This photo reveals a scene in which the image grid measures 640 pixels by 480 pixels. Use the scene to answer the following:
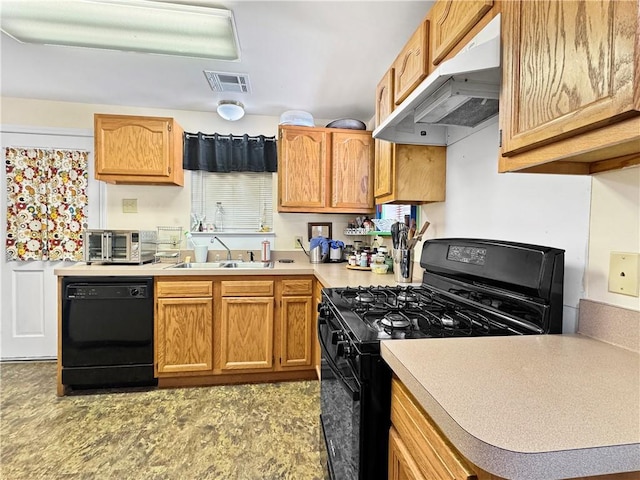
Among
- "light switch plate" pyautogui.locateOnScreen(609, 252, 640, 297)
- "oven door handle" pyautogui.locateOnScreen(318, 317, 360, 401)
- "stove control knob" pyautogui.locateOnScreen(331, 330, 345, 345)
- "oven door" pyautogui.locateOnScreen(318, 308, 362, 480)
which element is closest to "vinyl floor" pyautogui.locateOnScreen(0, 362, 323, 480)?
"oven door" pyautogui.locateOnScreen(318, 308, 362, 480)

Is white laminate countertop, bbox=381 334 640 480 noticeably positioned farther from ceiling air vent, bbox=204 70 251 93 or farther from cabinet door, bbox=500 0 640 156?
ceiling air vent, bbox=204 70 251 93

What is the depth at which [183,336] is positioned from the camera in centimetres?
237

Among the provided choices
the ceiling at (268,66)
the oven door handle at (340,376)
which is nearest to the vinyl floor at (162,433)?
the oven door handle at (340,376)

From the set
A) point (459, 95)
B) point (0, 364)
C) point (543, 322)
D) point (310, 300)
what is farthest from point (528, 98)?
point (0, 364)

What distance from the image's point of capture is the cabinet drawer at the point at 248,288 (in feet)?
7.91

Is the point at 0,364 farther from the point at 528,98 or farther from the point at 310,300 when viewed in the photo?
the point at 528,98

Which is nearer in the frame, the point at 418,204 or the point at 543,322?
the point at 543,322

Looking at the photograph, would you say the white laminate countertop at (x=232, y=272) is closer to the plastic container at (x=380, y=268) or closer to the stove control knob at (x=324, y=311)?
the plastic container at (x=380, y=268)

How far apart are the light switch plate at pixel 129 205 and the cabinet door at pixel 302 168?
4.49 ft

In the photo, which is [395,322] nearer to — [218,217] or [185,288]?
[185,288]

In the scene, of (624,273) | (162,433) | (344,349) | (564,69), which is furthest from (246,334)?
(564,69)

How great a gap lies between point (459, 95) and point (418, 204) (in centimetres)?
117

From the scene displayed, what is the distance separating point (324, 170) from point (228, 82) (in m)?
1.00

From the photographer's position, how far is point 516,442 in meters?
0.48
